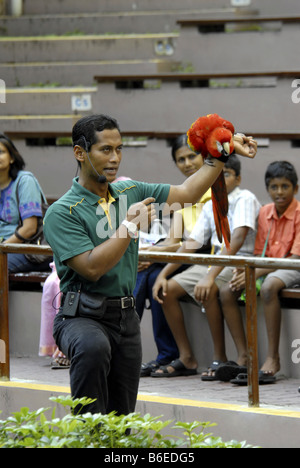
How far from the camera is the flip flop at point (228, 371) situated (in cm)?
532

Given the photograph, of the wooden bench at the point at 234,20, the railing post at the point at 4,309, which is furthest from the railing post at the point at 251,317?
the wooden bench at the point at 234,20

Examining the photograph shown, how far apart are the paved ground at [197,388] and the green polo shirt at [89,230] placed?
1300 mm

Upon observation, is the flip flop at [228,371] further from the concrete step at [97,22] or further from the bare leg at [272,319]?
the concrete step at [97,22]

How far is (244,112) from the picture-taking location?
7965mm

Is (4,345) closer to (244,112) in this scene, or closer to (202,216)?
(202,216)

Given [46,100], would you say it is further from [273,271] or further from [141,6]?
[273,271]

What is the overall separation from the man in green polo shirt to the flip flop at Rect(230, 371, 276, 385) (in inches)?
54.1

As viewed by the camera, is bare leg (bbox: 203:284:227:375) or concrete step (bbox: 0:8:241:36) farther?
concrete step (bbox: 0:8:241:36)

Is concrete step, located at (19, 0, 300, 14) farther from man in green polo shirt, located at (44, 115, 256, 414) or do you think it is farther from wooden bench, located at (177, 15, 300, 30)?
man in green polo shirt, located at (44, 115, 256, 414)

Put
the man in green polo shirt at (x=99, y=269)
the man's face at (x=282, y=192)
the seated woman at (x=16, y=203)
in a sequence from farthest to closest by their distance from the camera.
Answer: the seated woman at (x=16, y=203), the man's face at (x=282, y=192), the man in green polo shirt at (x=99, y=269)

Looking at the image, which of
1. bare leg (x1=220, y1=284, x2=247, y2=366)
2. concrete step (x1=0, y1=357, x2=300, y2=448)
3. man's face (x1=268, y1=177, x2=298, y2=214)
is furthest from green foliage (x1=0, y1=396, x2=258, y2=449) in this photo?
man's face (x1=268, y1=177, x2=298, y2=214)

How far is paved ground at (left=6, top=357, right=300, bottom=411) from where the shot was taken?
4934 mm

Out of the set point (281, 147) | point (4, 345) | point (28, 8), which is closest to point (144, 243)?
point (4, 345)

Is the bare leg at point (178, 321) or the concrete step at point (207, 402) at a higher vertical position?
the bare leg at point (178, 321)
